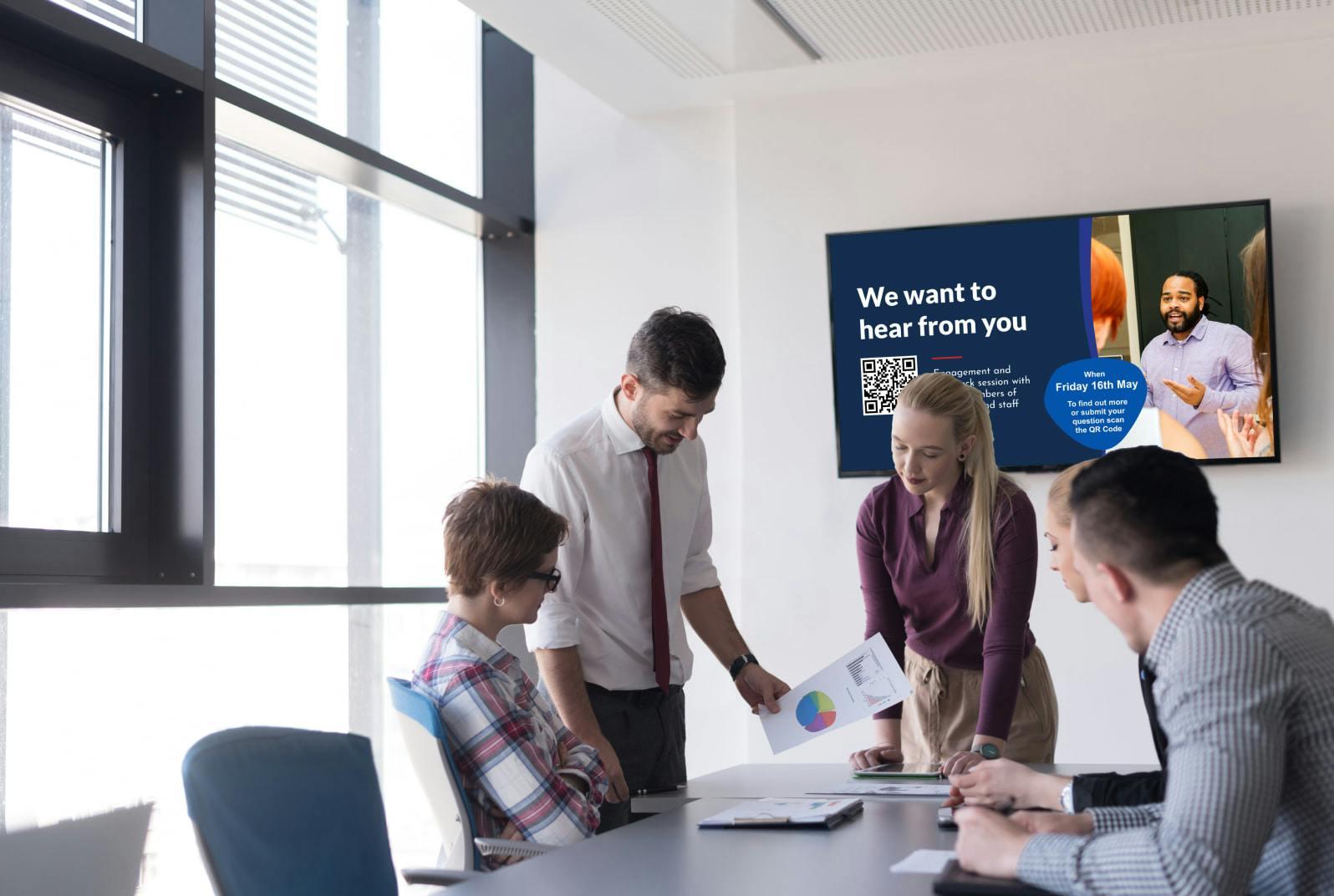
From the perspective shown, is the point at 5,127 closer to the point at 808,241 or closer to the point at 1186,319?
the point at 808,241

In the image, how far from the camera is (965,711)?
263 centimetres

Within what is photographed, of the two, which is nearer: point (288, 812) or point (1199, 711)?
point (1199, 711)

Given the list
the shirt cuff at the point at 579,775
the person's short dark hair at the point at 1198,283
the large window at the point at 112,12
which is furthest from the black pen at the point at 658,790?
the person's short dark hair at the point at 1198,283

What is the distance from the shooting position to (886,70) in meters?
4.24

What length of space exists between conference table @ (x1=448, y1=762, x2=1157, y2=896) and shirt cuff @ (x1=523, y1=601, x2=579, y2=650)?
0.38 m

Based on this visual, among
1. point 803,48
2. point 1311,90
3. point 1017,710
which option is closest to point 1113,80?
point 1311,90

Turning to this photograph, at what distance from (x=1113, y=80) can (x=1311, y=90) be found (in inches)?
22.2

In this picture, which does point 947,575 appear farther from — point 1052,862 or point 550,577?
point 1052,862

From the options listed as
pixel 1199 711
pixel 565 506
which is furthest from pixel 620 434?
pixel 1199 711

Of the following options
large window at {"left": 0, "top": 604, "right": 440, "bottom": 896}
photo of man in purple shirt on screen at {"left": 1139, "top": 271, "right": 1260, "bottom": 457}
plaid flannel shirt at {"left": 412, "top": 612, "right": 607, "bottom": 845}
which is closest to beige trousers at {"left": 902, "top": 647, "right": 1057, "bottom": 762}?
plaid flannel shirt at {"left": 412, "top": 612, "right": 607, "bottom": 845}

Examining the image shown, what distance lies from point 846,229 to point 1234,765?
131 inches

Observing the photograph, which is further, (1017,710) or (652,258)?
(652,258)

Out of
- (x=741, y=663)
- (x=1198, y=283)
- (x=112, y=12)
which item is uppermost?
(x=112, y=12)

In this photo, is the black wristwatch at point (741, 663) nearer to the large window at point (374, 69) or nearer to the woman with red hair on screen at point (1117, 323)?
the woman with red hair on screen at point (1117, 323)
